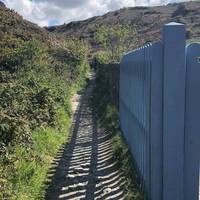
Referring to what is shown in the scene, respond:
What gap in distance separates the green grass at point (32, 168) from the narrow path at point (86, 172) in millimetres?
185

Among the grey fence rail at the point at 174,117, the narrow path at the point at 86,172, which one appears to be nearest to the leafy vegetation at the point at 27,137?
the narrow path at the point at 86,172

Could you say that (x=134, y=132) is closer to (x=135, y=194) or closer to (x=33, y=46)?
(x=135, y=194)

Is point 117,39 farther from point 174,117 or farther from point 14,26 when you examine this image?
point 174,117

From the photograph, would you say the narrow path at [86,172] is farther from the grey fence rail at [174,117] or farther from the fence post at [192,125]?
the fence post at [192,125]

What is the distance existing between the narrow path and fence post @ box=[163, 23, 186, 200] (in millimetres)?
1394

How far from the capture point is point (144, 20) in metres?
109

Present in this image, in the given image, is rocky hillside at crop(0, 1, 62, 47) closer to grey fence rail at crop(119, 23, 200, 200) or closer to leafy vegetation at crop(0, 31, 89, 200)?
leafy vegetation at crop(0, 31, 89, 200)

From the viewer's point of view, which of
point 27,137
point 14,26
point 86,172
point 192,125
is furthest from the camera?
point 14,26

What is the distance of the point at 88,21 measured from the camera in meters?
128

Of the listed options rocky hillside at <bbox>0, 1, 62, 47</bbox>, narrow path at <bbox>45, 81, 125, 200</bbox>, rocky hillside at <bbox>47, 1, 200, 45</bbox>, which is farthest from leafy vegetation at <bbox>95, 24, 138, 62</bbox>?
narrow path at <bbox>45, 81, 125, 200</bbox>

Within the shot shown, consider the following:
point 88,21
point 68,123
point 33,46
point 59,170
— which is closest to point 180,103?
point 59,170

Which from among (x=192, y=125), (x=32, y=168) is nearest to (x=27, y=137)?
(x=32, y=168)

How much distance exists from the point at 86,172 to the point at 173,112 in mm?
3406

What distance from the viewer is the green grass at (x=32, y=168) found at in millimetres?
7324
